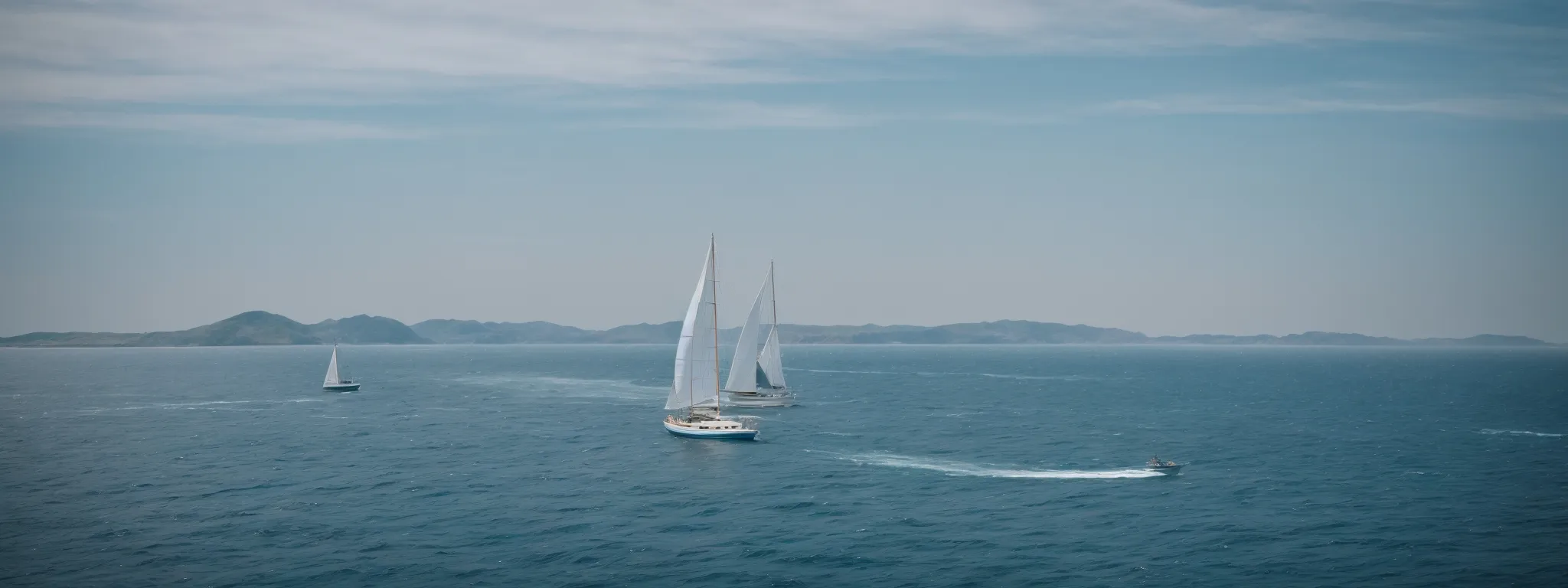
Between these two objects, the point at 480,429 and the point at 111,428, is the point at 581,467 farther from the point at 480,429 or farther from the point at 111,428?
the point at 111,428

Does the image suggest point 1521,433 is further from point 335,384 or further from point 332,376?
point 332,376

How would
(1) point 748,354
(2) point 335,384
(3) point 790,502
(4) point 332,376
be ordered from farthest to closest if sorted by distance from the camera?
(4) point 332,376, (2) point 335,384, (1) point 748,354, (3) point 790,502

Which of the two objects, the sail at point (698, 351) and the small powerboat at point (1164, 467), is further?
the sail at point (698, 351)

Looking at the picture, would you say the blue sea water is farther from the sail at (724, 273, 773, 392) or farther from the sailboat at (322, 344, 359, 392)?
the sailboat at (322, 344, 359, 392)

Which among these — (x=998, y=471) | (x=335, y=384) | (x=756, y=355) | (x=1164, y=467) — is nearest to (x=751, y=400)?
(x=756, y=355)

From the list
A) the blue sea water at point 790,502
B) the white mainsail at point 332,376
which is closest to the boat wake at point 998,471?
the blue sea water at point 790,502

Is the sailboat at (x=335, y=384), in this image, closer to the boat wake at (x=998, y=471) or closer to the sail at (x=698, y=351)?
the sail at (x=698, y=351)

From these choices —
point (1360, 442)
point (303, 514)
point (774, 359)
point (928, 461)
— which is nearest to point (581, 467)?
point (303, 514)
